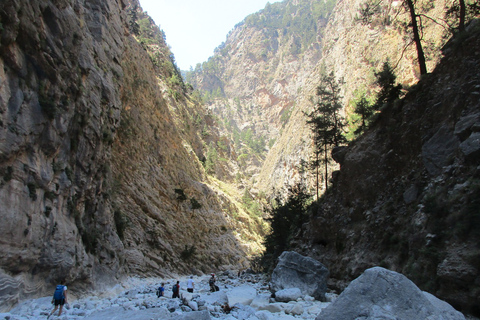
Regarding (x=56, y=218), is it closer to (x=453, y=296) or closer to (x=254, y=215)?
(x=453, y=296)

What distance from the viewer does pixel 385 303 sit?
18.3 feet

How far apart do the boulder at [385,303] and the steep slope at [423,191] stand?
2218 mm

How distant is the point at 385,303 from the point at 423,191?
6.82m

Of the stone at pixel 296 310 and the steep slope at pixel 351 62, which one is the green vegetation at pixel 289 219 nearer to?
the steep slope at pixel 351 62

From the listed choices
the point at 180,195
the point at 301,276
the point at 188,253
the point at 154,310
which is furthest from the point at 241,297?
the point at 180,195

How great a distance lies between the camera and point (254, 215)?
52.0m

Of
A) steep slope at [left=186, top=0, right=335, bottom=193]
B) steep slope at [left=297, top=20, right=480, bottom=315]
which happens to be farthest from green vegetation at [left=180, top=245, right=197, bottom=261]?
steep slope at [left=186, top=0, right=335, bottom=193]

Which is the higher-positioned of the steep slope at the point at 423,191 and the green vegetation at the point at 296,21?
the green vegetation at the point at 296,21

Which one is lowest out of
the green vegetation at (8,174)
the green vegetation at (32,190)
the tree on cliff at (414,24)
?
the green vegetation at (32,190)

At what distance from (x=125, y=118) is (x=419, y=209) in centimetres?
2514

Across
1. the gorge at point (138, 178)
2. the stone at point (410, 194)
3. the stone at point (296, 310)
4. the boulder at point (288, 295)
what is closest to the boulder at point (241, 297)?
the boulder at point (288, 295)

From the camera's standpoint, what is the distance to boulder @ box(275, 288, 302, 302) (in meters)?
12.3

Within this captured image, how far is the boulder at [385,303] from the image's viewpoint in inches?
212

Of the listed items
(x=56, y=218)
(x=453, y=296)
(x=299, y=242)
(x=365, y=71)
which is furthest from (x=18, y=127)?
(x=365, y=71)
